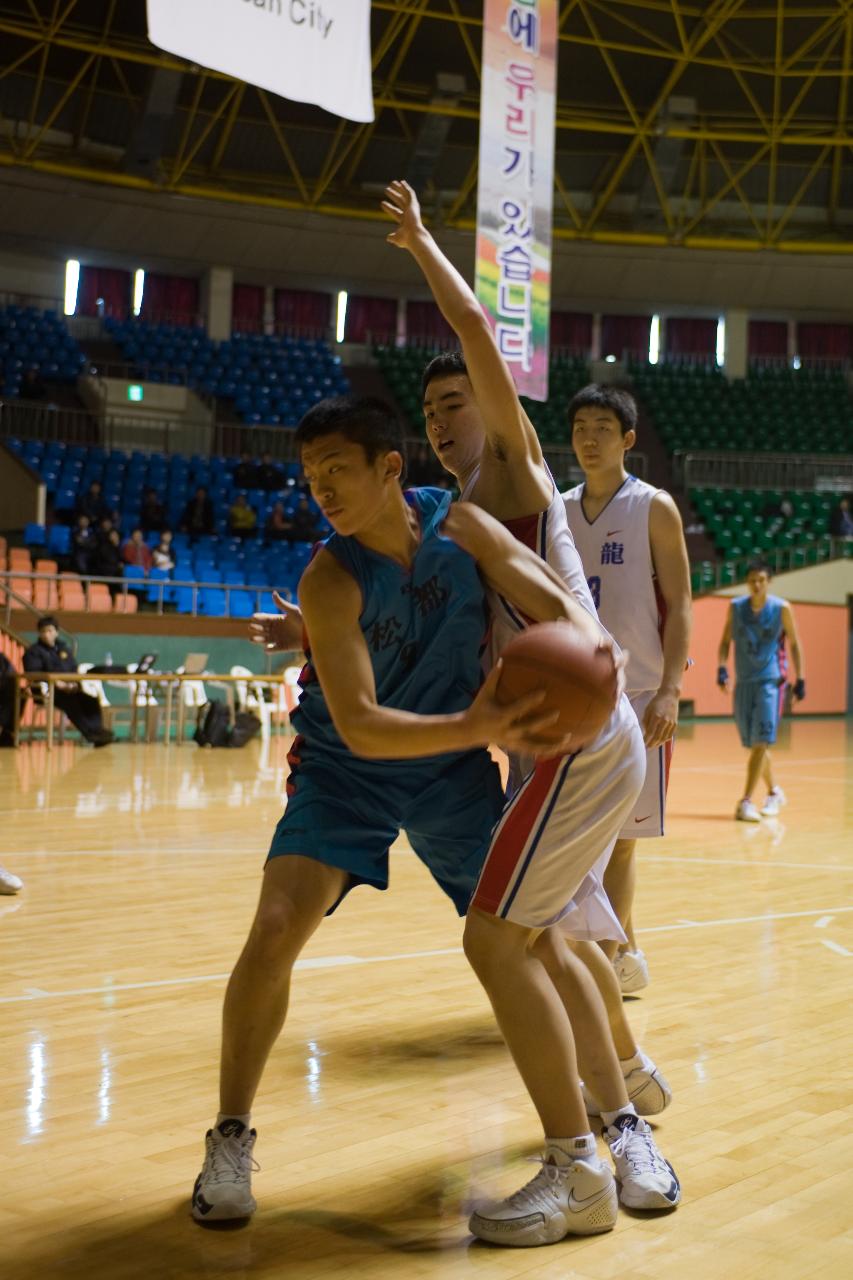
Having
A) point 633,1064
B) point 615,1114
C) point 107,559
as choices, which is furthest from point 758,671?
point 107,559

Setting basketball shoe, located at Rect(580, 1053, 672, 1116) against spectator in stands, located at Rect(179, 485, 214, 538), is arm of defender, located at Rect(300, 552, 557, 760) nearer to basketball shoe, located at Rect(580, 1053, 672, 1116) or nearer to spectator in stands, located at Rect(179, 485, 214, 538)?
basketball shoe, located at Rect(580, 1053, 672, 1116)

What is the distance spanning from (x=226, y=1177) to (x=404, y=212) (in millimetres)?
1913

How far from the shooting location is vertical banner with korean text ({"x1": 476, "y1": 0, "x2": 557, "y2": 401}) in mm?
12250

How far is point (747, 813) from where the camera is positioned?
9.70 m

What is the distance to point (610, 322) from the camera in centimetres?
3134

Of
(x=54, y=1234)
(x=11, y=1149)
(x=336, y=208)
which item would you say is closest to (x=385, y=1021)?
(x=11, y=1149)

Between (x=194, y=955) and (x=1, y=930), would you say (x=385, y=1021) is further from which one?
(x=1, y=930)

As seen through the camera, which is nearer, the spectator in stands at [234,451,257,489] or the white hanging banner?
the white hanging banner

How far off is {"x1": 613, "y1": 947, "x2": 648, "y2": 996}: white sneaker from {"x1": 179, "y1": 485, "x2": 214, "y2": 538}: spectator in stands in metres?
16.8

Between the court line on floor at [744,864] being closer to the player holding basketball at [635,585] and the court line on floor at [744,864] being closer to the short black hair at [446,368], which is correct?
the player holding basketball at [635,585]

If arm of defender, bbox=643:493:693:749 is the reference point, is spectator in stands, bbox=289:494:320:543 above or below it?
above

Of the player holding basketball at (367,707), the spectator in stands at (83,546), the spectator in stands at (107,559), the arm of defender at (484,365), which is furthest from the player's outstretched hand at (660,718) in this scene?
the spectator in stands at (107,559)

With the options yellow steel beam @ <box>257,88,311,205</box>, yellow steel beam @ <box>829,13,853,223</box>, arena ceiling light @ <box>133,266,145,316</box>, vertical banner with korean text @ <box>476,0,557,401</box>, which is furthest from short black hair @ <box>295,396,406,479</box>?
arena ceiling light @ <box>133,266,145,316</box>

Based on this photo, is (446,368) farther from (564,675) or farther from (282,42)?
(282,42)
